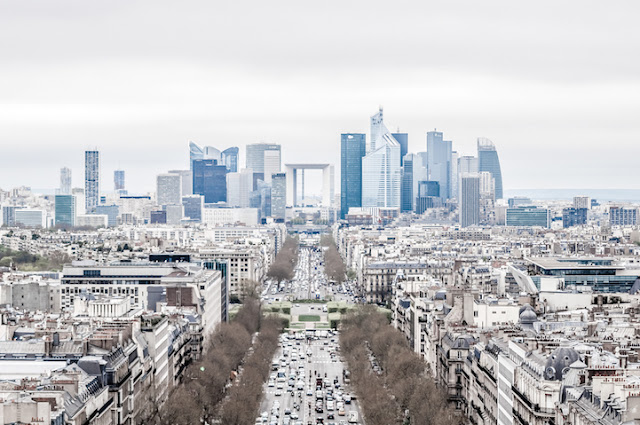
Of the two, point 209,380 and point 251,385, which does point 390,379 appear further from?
point 209,380

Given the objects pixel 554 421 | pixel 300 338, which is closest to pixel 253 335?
pixel 300 338

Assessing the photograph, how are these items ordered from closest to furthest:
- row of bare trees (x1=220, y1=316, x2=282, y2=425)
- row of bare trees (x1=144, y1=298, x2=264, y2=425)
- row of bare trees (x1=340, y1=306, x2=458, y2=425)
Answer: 1. row of bare trees (x1=144, y1=298, x2=264, y2=425)
2. row of bare trees (x1=340, y1=306, x2=458, y2=425)
3. row of bare trees (x1=220, y1=316, x2=282, y2=425)

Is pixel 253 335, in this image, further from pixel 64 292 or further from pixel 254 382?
pixel 254 382

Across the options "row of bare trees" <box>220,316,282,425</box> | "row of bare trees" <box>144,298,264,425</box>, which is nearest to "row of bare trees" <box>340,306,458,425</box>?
"row of bare trees" <box>220,316,282,425</box>

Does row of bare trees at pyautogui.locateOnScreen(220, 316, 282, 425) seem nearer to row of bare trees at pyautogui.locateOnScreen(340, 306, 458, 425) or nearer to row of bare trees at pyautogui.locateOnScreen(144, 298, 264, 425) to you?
row of bare trees at pyautogui.locateOnScreen(144, 298, 264, 425)

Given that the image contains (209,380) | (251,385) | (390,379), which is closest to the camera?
(209,380)

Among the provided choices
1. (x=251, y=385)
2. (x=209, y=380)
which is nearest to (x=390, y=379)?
(x=251, y=385)
